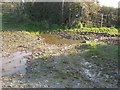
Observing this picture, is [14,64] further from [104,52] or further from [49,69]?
[104,52]

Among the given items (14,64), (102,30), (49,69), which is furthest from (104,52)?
(102,30)

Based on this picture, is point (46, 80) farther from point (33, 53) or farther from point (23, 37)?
point (23, 37)

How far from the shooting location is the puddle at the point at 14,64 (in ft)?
50.7

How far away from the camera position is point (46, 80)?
1382cm

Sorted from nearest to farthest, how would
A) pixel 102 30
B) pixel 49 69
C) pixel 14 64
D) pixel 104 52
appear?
pixel 49 69 → pixel 14 64 → pixel 104 52 → pixel 102 30

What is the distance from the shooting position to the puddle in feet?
50.7

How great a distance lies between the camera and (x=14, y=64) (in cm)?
1703

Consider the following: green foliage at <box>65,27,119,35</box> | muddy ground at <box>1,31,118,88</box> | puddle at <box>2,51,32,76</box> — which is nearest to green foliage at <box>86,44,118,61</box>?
muddy ground at <box>1,31,118,88</box>

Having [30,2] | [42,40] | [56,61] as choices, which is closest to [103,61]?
[56,61]

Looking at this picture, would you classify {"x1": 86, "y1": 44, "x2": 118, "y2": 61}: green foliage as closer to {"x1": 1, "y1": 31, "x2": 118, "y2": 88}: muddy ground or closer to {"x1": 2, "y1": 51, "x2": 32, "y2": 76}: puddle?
{"x1": 1, "y1": 31, "x2": 118, "y2": 88}: muddy ground

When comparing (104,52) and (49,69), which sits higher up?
(104,52)

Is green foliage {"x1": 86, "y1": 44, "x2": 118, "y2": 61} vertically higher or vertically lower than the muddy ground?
higher

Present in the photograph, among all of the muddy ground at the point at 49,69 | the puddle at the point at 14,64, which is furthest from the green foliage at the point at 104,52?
the puddle at the point at 14,64

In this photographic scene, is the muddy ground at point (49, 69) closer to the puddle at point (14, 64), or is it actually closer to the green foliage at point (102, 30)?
the puddle at point (14, 64)
